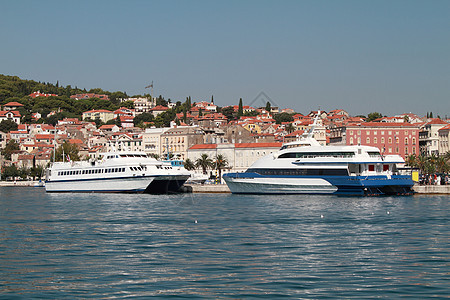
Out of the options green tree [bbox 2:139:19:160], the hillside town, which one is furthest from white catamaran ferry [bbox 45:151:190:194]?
green tree [bbox 2:139:19:160]

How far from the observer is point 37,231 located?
27734 millimetres

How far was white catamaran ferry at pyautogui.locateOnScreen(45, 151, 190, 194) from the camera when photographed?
5762 cm

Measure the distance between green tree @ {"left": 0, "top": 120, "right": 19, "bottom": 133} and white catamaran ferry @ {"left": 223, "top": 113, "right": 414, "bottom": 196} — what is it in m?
109

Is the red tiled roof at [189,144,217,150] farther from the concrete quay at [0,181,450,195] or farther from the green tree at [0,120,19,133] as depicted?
the green tree at [0,120,19,133]

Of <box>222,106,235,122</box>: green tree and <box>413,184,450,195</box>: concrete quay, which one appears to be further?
<box>222,106,235,122</box>: green tree

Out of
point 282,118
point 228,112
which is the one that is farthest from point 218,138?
point 228,112

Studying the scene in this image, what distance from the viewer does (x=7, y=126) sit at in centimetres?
15175

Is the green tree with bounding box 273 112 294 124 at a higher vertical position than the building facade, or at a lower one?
higher

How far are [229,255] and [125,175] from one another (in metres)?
39.6

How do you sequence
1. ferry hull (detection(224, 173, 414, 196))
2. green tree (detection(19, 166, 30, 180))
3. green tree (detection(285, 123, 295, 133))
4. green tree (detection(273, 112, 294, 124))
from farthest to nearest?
green tree (detection(273, 112, 294, 124)) → green tree (detection(285, 123, 295, 133)) → green tree (detection(19, 166, 30, 180)) → ferry hull (detection(224, 173, 414, 196))

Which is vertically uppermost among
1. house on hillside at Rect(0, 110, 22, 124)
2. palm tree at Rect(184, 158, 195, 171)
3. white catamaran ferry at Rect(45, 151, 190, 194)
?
house on hillside at Rect(0, 110, 22, 124)

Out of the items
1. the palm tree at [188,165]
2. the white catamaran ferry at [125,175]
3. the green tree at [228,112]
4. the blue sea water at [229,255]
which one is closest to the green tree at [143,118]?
the green tree at [228,112]

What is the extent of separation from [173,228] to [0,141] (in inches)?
4691

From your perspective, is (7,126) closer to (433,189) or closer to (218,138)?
(218,138)
